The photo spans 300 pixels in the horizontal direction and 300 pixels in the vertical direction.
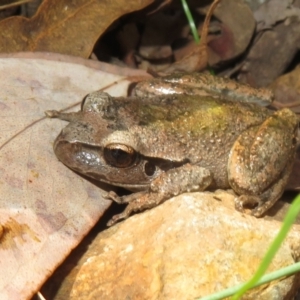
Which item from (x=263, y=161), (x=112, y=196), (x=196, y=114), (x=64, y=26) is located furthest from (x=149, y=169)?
(x=64, y=26)

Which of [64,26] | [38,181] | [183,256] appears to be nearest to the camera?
[183,256]

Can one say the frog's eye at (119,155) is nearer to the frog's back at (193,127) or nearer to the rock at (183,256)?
the frog's back at (193,127)

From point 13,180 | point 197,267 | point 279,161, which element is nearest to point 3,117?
point 13,180

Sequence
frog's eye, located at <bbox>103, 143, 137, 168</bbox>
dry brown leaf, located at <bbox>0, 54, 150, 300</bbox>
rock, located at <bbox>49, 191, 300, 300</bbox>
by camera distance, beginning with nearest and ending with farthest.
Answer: rock, located at <bbox>49, 191, 300, 300</bbox>
dry brown leaf, located at <bbox>0, 54, 150, 300</bbox>
frog's eye, located at <bbox>103, 143, 137, 168</bbox>

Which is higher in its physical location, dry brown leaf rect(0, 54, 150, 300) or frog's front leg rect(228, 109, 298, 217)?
dry brown leaf rect(0, 54, 150, 300)

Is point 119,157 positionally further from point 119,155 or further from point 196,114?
point 196,114

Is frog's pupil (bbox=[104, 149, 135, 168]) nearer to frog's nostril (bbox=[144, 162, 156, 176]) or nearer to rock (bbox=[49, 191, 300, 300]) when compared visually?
frog's nostril (bbox=[144, 162, 156, 176])

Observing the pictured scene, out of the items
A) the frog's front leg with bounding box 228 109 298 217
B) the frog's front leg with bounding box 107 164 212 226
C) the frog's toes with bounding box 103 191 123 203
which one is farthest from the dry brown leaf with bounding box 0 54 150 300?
the frog's front leg with bounding box 228 109 298 217
